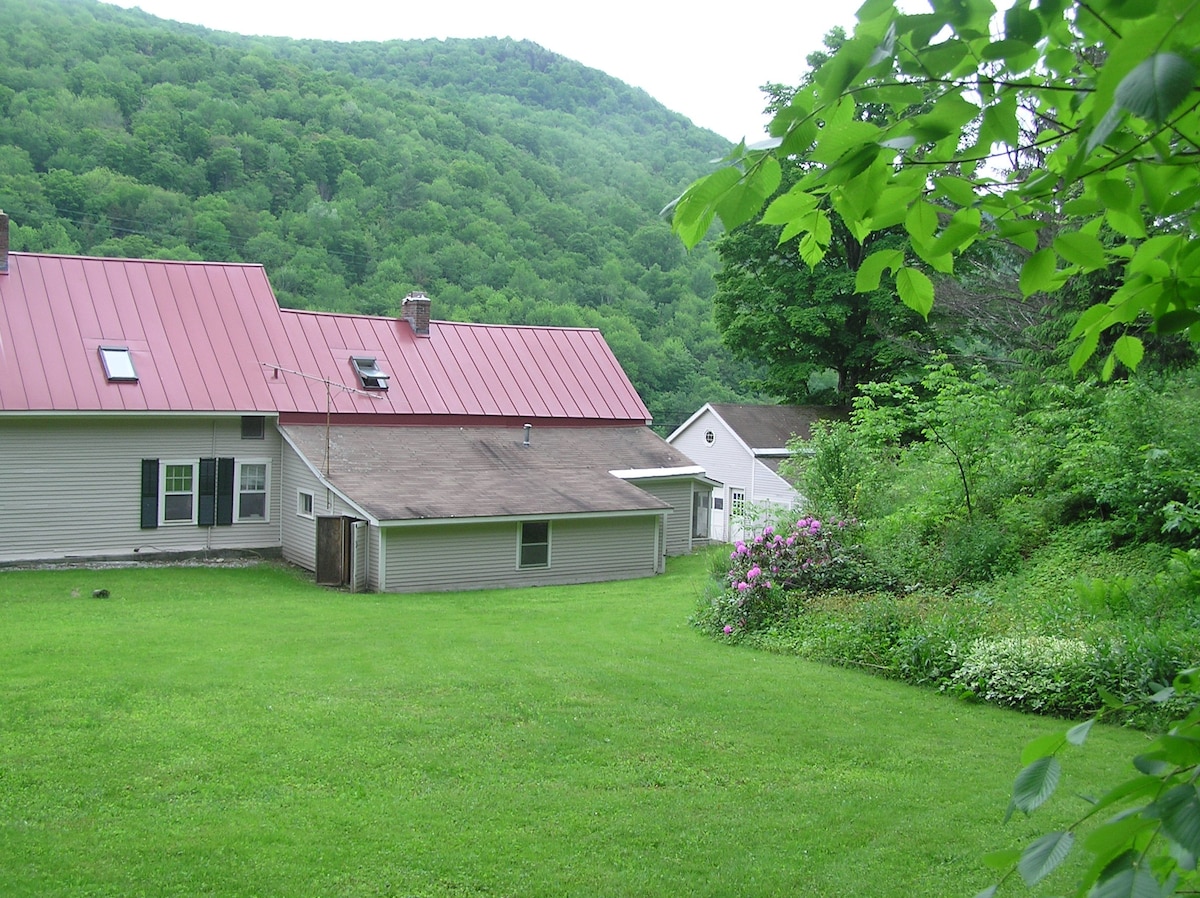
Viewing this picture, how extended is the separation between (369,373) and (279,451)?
10.5 feet

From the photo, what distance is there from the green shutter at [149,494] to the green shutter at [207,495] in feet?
3.00

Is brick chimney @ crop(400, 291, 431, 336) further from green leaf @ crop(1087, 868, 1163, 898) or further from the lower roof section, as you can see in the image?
green leaf @ crop(1087, 868, 1163, 898)

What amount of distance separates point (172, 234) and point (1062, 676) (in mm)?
42575

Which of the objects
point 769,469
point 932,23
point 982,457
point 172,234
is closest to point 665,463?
point 769,469

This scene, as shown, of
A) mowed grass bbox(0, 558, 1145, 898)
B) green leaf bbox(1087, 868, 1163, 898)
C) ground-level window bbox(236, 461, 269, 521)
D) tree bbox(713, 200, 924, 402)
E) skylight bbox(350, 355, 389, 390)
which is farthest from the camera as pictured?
tree bbox(713, 200, 924, 402)

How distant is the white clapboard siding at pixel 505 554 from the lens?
2033 cm

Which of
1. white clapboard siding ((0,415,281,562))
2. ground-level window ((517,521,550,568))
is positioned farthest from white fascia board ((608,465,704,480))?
white clapboard siding ((0,415,281,562))

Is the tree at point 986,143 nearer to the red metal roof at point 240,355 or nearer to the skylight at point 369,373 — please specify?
the red metal roof at point 240,355

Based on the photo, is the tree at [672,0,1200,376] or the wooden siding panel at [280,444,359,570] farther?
the wooden siding panel at [280,444,359,570]

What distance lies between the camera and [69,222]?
137 feet

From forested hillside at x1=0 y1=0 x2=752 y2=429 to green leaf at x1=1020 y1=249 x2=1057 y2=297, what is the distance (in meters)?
43.1

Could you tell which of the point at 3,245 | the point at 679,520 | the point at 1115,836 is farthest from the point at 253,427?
the point at 1115,836

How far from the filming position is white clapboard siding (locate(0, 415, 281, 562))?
20812 mm

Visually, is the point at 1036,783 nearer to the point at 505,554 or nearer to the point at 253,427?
the point at 505,554
